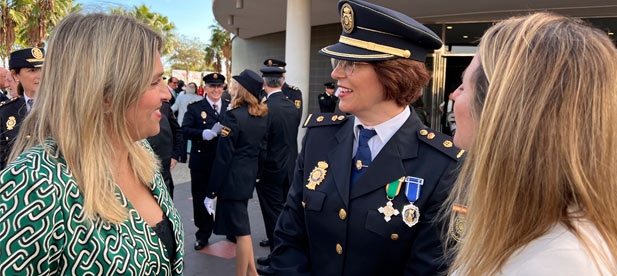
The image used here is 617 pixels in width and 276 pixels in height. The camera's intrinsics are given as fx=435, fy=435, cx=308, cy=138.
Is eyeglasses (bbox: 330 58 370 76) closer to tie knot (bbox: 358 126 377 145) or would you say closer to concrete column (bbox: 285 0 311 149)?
tie knot (bbox: 358 126 377 145)

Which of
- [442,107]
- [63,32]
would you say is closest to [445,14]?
[442,107]

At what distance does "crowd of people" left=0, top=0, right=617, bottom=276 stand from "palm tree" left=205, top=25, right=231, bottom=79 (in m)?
38.9

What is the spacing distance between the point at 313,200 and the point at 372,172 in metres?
0.29

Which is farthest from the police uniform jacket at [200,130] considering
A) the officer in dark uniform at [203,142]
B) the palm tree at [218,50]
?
the palm tree at [218,50]

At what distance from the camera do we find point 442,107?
1246 cm

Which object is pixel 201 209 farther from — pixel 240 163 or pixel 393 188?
pixel 393 188

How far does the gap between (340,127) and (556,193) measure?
1.26m

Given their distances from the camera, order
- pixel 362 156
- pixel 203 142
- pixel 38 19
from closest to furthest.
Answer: pixel 362 156 → pixel 203 142 → pixel 38 19

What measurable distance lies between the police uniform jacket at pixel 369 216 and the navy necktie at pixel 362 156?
4cm

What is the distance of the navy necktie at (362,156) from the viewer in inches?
76.0

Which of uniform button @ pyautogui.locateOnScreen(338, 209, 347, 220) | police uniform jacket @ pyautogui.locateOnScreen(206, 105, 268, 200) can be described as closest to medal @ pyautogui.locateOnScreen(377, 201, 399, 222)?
uniform button @ pyautogui.locateOnScreen(338, 209, 347, 220)

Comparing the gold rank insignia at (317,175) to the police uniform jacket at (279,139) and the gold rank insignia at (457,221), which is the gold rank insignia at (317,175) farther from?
the police uniform jacket at (279,139)

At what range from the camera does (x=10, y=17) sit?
834 inches

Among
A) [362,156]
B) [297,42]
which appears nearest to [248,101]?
[362,156]
